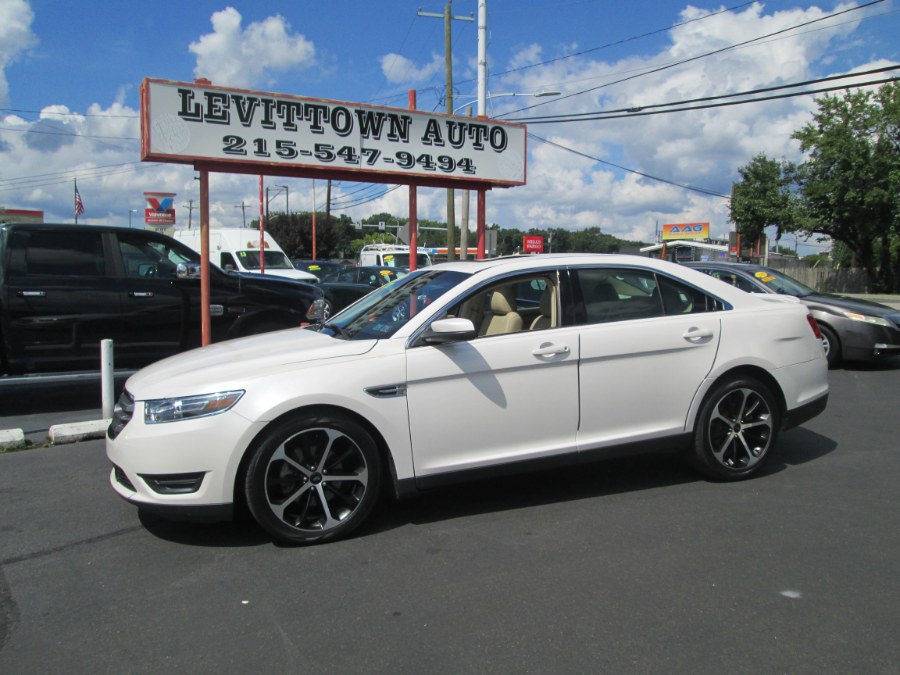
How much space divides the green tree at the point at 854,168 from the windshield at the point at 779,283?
23.3m

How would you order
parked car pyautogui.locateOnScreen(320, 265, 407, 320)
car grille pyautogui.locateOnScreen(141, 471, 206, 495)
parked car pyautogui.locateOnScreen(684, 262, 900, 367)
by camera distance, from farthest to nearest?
parked car pyautogui.locateOnScreen(320, 265, 407, 320)
parked car pyautogui.locateOnScreen(684, 262, 900, 367)
car grille pyautogui.locateOnScreen(141, 471, 206, 495)

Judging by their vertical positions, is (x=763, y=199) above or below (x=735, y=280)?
above

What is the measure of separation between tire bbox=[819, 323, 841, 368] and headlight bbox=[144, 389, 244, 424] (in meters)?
8.92

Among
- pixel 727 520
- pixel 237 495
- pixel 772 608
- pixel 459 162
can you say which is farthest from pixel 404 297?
pixel 459 162

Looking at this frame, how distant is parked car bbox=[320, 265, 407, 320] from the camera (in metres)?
14.3

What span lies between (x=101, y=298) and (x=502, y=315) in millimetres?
5031

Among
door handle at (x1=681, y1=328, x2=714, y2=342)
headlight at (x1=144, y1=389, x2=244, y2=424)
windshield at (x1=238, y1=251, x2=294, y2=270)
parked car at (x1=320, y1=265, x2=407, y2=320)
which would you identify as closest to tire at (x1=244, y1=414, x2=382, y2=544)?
headlight at (x1=144, y1=389, x2=244, y2=424)

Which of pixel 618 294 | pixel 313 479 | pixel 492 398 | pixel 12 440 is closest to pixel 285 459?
pixel 313 479

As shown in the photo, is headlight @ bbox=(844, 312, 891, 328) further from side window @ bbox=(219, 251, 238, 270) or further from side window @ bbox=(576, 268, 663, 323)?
side window @ bbox=(219, 251, 238, 270)

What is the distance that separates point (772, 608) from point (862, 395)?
236 inches

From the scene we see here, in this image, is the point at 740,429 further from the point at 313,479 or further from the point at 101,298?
the point at 101,298

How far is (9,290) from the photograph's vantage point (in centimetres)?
720

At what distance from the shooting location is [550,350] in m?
4.34

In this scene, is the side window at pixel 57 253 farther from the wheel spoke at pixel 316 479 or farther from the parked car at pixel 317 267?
the parked car at pixel 317 267
